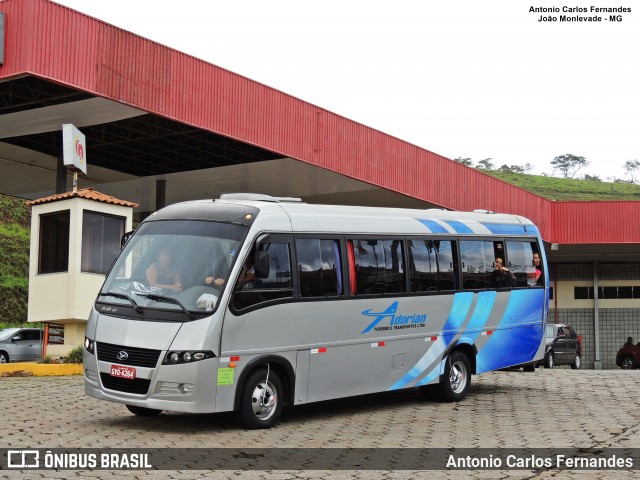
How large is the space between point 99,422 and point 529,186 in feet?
302

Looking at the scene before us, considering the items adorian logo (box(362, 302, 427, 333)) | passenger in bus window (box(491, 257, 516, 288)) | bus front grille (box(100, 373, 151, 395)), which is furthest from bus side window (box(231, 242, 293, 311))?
passenger in bus window (box(491, 257, 516, 288))

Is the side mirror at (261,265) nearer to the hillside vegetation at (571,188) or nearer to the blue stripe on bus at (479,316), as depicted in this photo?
the blue stripe on bus at (479,316)

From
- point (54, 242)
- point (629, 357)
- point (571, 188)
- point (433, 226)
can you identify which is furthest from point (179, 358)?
point (571, 188)

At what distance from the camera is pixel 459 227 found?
1473cm

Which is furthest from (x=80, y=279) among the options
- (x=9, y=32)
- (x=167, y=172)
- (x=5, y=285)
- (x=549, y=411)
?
(x=5, y=285)

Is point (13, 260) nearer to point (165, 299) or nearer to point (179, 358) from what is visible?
point (165, 299)

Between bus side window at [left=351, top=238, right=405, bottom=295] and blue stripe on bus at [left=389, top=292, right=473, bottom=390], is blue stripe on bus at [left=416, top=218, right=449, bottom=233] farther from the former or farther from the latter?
blue stripe on bus at [left=389, top=292, right=473, bottom=390]

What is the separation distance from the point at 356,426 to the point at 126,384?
9.44ft

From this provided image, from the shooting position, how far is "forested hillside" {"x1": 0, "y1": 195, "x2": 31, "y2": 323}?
151 ft

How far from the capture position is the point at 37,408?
484 inches

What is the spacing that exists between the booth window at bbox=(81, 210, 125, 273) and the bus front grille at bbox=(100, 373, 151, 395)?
8.12 m

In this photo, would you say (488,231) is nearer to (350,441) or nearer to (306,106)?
(350,441)

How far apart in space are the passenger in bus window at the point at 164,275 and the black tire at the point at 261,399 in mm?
1356

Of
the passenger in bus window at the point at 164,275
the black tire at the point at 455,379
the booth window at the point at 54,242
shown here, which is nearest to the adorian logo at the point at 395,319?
the black tire at the point at 455,379
